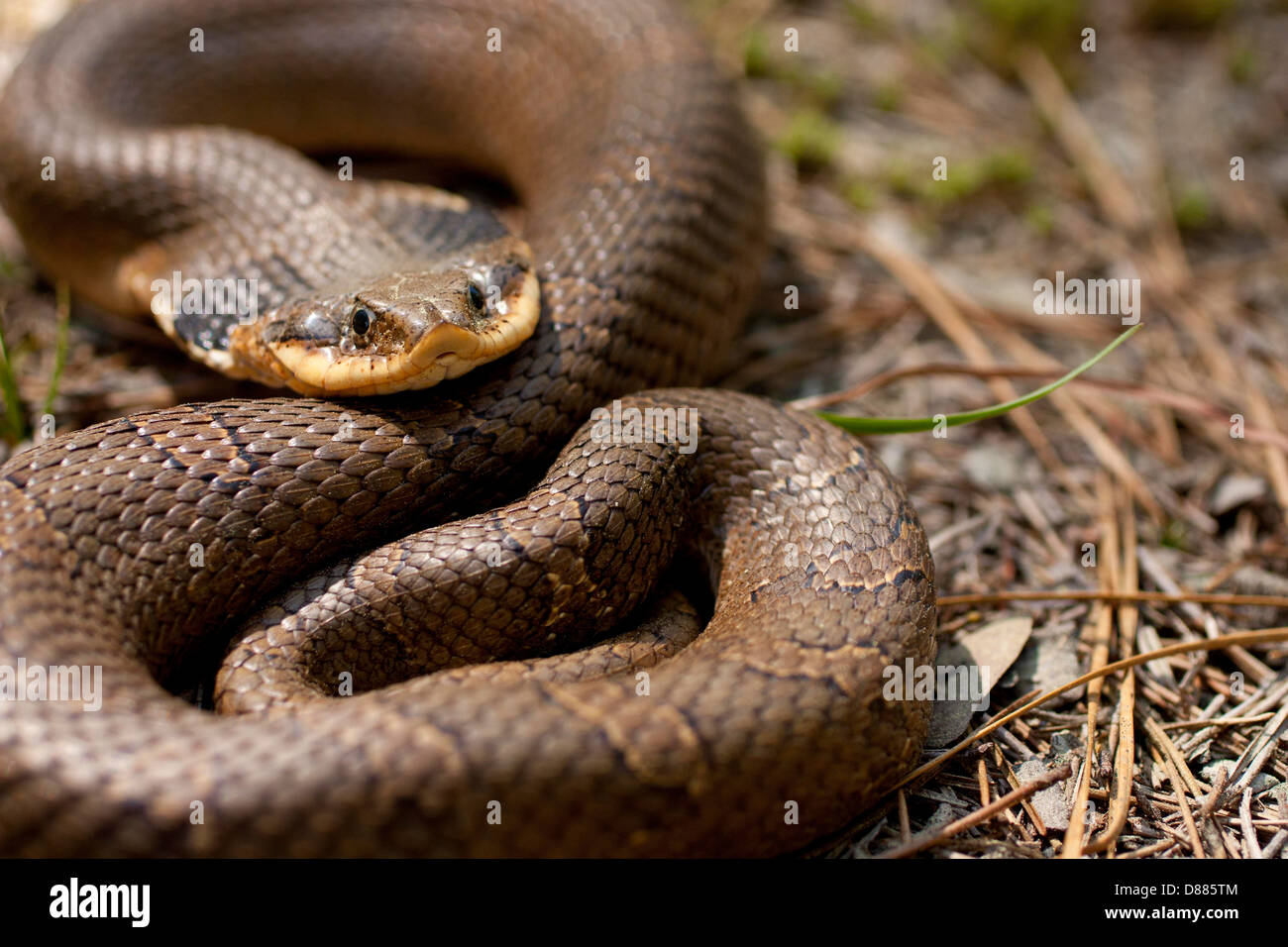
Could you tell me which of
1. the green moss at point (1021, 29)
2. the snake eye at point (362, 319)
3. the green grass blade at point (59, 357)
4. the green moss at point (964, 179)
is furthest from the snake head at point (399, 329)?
the green moss at point (1021, 29)

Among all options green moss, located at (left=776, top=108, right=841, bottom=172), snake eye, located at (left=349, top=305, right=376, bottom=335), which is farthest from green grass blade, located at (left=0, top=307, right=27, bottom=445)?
green moss, located at (left=776, top=108, right=841, bottom=172)

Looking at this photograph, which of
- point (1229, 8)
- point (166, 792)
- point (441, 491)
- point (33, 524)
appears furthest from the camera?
point (1229, 8)

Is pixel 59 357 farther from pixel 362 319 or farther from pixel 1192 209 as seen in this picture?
pixel 1192 209

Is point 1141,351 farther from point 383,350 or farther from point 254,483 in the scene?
point 254,483

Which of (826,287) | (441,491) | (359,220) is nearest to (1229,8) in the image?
(826,287)

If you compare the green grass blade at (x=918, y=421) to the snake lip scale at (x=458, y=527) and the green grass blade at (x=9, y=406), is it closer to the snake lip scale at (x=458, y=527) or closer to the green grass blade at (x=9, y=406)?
the snake lip scale at (x=458, y=527)
